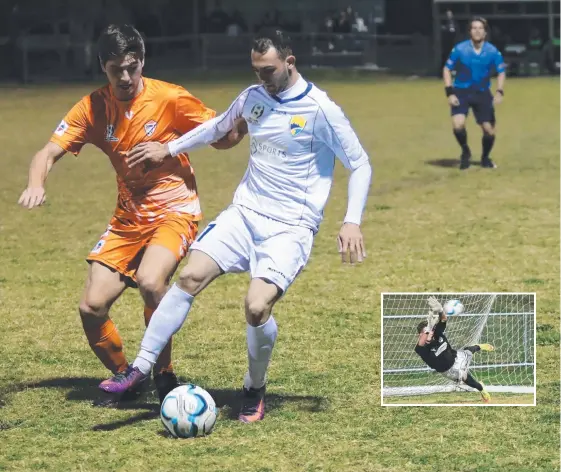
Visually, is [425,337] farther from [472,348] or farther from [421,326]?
[472,348]

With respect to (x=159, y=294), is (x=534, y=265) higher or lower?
lower

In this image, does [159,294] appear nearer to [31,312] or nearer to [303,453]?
[303,453]

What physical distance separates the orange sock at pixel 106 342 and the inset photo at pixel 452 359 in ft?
5.23

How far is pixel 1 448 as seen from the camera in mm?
6191

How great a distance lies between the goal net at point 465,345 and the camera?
6.71 metres

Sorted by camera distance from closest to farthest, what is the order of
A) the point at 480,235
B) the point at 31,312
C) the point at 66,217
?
the point at 31,312 → the point at 480,235 → the point at 66,217

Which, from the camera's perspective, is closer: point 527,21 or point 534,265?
point 534,265

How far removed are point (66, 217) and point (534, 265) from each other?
5.88 m

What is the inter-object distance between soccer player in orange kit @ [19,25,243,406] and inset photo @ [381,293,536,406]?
1.31 meters

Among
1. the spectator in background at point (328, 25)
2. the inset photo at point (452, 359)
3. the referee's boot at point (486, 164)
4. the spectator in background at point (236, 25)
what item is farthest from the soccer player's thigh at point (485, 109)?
the spectator in background at point (328, 25)

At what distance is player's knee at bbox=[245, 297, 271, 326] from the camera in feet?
20.7

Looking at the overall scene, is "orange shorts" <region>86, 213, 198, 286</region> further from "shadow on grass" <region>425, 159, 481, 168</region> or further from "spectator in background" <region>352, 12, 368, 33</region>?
"spectator in background" <region>352, 12, 368, 33</region>

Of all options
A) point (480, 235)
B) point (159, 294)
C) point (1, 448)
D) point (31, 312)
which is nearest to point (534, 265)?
point (480, 235)

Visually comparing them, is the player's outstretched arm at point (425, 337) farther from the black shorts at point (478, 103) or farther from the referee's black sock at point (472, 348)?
the black shorts at point (478, 103)
